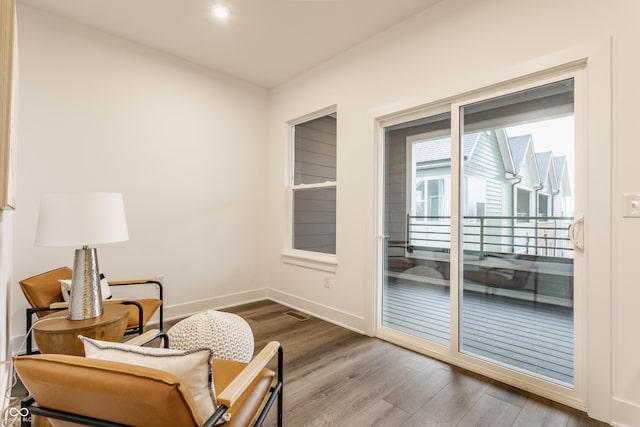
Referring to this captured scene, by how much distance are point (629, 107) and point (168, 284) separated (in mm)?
3977

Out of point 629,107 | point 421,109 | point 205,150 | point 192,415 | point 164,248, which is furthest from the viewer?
point 205,150

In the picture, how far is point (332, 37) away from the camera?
307cm

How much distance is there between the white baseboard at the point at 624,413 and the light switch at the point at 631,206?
3.34ft

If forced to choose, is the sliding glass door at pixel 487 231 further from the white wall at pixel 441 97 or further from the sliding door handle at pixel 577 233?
the white wall at pixel 441 97

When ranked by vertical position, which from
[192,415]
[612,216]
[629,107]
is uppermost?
[629,107]

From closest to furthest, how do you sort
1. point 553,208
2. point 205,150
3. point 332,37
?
point 553,208 → point 332,37 → point 205,150

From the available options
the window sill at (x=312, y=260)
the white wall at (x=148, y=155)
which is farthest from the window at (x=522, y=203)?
the white wall at (x=148, y=155)

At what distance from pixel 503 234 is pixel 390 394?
1.38m

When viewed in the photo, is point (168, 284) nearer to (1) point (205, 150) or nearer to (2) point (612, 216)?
(1) point (205, 150)

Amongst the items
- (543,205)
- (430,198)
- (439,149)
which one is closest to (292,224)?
(430,198)

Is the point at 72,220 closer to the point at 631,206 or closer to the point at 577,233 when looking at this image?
the point at 577,233

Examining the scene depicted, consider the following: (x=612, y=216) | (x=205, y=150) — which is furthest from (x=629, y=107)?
(x=205, y=150)

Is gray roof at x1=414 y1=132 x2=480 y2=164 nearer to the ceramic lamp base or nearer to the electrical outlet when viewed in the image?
the electrical outlet

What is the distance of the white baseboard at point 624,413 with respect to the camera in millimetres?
1681
